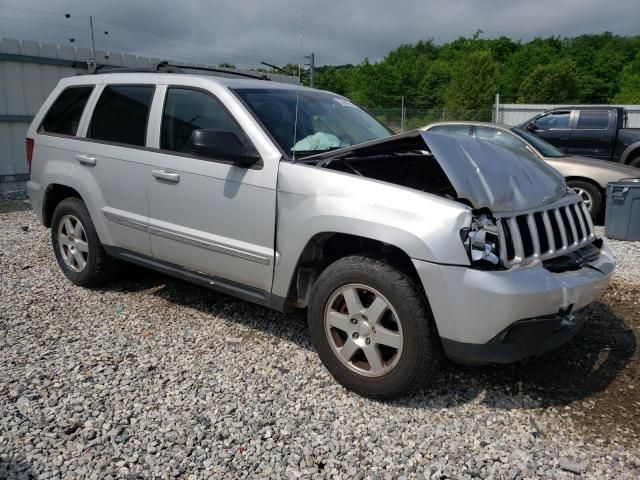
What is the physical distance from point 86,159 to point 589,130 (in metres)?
10.3

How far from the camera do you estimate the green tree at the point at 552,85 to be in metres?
49.9

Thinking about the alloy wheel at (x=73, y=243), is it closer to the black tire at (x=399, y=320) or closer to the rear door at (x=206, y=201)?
the rear door at (x=206, y=201)

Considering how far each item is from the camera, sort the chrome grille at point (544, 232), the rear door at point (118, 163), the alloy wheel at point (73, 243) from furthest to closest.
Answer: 1. the alloy wheel at point (73, 243)
2. the rear door at point (118, 163)
3. the chrome grille at point (544, 232)

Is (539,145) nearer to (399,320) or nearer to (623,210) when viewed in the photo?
(623,210)

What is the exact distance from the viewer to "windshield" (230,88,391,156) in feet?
11.5

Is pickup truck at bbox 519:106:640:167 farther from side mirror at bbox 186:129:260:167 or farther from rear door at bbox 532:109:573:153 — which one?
side mirror at bbox 186:129:260:167

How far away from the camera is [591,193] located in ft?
26.2

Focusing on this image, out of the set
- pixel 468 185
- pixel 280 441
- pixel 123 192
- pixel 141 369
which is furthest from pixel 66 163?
pixel 468 185

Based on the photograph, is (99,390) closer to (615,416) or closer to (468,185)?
(468,185)

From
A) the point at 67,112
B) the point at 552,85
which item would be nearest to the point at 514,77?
the point at 552,85

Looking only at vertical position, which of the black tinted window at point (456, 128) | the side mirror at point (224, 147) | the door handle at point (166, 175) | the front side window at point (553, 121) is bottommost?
the door handle at point (166, 175)

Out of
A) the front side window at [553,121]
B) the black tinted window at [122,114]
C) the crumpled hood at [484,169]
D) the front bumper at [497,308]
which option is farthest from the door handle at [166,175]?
the front side window at [553,121]

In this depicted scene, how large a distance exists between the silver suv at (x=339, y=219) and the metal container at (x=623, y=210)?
13.6 feet

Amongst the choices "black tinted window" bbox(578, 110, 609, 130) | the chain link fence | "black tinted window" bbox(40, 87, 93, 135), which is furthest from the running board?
the chain link fence
